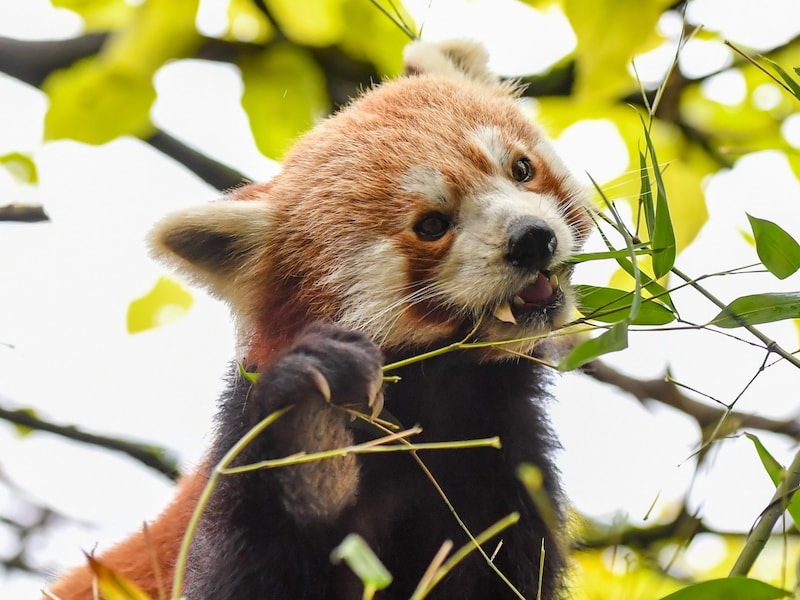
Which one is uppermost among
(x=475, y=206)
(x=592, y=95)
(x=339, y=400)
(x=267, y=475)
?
(x=592, y=95)

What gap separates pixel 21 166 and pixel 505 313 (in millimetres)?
2634

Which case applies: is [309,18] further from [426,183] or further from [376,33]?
[426,183]

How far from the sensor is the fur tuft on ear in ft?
12.0

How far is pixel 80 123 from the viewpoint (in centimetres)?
327

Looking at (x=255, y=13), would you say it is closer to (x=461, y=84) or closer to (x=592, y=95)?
(x=461, y=84)

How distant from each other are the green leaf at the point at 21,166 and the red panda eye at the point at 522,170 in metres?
2.30

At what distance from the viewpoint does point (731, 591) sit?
1.67 meters

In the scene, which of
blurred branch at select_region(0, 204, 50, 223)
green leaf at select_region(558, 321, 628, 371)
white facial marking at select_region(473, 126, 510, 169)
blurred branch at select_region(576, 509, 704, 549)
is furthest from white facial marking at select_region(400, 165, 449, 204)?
blurred branch at select_region(0, 204, 50, 223)

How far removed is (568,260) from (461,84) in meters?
1.21

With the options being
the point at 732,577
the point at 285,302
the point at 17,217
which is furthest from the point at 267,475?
the point at 17,217

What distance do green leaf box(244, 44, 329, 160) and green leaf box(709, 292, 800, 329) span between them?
209 centimetres

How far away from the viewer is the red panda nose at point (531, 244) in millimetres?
2553

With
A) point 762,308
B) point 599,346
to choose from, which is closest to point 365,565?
point 599,346

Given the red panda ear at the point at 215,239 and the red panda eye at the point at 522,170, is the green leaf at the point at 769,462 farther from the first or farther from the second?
the red panda ear at the point at 215,239
